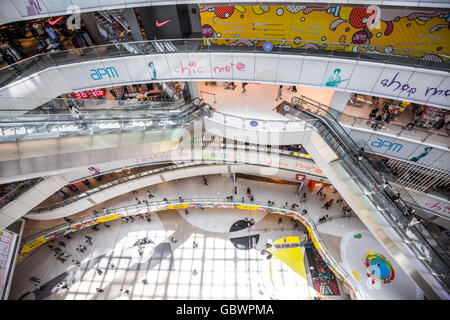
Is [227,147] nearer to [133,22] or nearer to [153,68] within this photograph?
[153,68]

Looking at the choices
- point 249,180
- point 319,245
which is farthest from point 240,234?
point 319,245

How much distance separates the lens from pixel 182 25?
12453 millimetres

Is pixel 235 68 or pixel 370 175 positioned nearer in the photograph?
pixel 370 175

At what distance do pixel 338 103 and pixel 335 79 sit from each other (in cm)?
189

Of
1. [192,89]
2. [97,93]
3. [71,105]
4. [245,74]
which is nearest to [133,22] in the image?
[192,89]

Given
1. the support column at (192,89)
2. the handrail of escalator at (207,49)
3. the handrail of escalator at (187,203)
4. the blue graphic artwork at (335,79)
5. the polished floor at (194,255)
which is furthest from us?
the polished floor at (194,255)

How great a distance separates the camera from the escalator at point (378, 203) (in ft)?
27.4

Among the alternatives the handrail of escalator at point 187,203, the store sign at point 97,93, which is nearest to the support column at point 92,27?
the store sign at point 97,93

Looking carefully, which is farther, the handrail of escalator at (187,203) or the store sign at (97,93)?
the handrail of escalator at (187,203)

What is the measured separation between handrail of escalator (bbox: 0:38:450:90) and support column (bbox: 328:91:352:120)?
2.20 meters

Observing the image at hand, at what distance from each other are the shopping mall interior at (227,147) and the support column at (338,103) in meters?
0.11

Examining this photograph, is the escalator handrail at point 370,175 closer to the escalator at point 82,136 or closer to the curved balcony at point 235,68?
the curved balcony at point 235,68

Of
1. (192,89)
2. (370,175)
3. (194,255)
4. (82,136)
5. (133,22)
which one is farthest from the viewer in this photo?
(194,255)

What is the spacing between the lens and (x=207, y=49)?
37.4 feet
